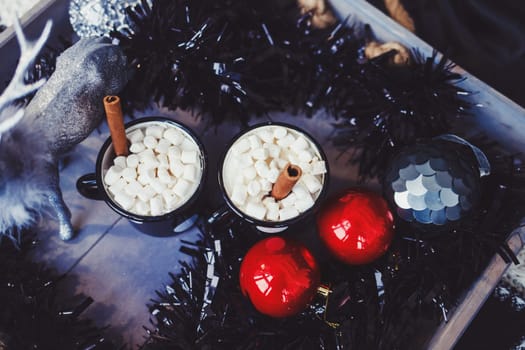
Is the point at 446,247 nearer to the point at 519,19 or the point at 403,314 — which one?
the point at 403,314

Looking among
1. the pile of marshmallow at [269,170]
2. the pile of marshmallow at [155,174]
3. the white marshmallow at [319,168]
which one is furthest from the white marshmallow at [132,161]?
the white marshmallow at [319,168]

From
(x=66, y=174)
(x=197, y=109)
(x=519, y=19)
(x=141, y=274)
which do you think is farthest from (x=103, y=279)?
(x=519, y=19)

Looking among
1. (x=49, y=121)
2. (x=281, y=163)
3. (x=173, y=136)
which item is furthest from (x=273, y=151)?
(x=49, y=121)

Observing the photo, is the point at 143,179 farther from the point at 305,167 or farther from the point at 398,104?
the point at 398,104

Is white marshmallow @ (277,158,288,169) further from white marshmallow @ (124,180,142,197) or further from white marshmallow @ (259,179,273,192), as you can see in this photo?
white marshmallow @ (124,180,142,197)

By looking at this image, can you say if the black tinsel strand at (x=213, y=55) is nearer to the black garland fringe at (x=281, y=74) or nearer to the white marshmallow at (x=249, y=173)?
the black garland fringe at (x=281, y=74)

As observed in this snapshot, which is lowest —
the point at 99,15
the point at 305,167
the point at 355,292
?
the point at 355,292

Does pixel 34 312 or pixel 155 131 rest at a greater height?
pixel 155 131

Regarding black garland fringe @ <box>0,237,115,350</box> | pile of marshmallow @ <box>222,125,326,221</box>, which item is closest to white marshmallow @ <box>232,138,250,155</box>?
pile of marshmallow @ <box>222,125,326,221</box>

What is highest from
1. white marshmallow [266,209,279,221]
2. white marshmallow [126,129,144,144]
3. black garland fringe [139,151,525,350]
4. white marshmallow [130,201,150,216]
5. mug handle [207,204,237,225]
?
white marshmallow [126,129,144,144]
